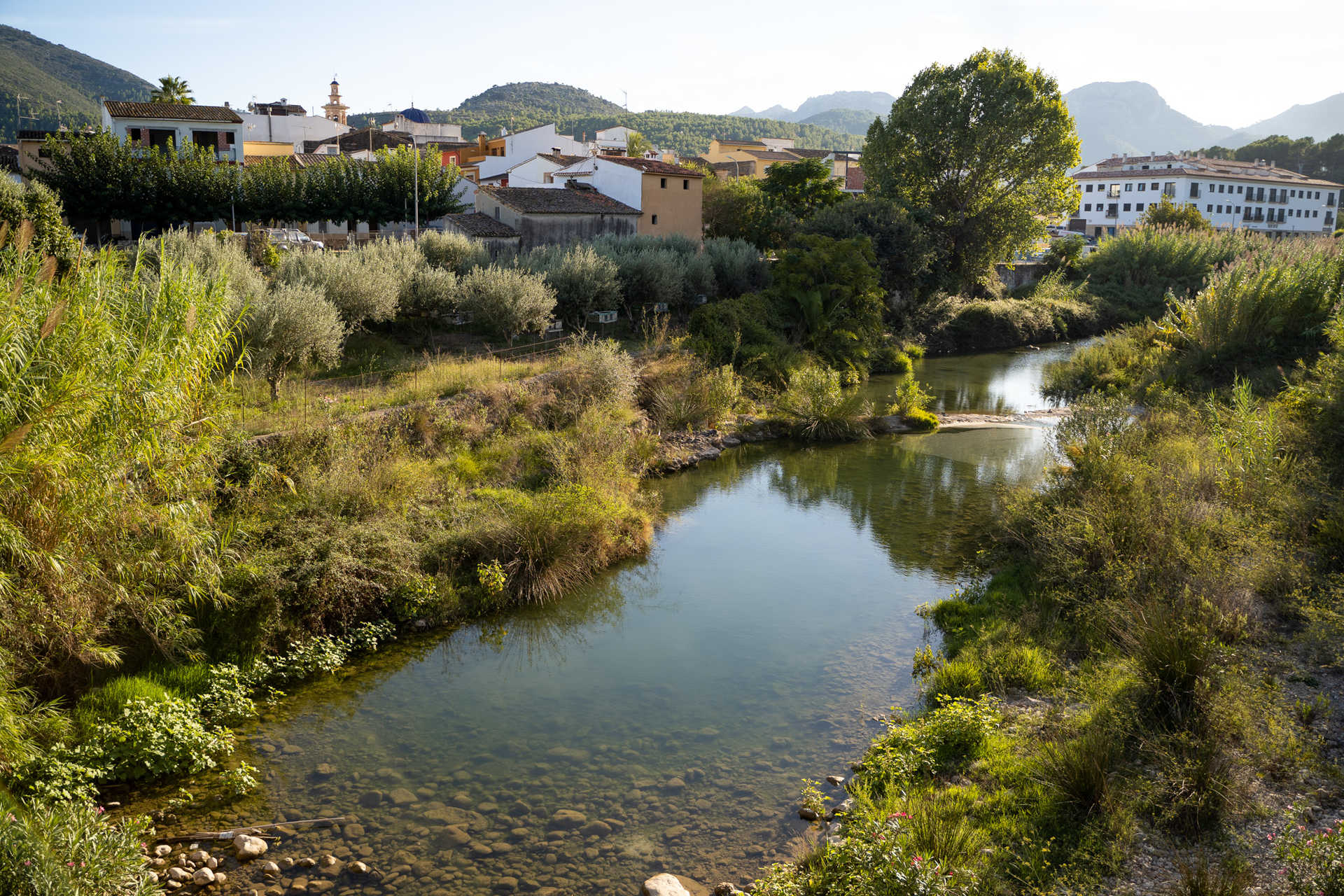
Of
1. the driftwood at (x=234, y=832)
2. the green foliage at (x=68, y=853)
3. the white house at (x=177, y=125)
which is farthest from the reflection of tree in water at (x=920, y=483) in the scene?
the white house at (x=177, y=125)

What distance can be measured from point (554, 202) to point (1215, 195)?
216 feet

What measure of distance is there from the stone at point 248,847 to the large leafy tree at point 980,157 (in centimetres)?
3633

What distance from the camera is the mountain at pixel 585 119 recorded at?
106 meters

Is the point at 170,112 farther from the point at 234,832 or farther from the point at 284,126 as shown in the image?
the point at 234,832

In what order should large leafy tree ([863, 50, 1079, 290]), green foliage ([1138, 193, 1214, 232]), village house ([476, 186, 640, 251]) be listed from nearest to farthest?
1. village house ([476, 186, 640, 251])
2. large leafy tree ([863, 50, 1079, 290])
3. green foliage ([1138, 193, 1214, 232])

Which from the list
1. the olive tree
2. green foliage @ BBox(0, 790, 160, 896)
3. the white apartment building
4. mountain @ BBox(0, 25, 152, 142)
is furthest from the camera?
the white apartment building

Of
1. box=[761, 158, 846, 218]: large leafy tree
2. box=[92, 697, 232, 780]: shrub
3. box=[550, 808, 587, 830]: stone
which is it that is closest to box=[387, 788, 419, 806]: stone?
box=[550, 808, 587, 830]: stone

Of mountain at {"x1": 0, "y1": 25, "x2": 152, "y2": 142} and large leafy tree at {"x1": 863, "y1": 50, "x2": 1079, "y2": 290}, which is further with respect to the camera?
mountain at {"x1": 0, "y1": 25, "x2": 152, "y2": 142}

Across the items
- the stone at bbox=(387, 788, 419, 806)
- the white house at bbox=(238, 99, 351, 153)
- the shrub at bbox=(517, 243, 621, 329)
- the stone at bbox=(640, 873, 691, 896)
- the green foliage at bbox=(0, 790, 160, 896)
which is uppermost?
the white house at bbox=(238, 99, 351, 153)

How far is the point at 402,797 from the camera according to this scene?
7199 mm

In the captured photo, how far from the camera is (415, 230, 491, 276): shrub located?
83.1 ft

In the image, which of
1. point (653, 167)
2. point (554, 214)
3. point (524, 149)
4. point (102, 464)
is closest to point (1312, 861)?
point (102, 464)

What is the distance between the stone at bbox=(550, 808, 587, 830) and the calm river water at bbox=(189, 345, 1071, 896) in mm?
25

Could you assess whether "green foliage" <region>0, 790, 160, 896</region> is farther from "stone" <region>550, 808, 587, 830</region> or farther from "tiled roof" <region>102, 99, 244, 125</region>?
"tiled roof" <region>102, 99, 244, 125</region>
